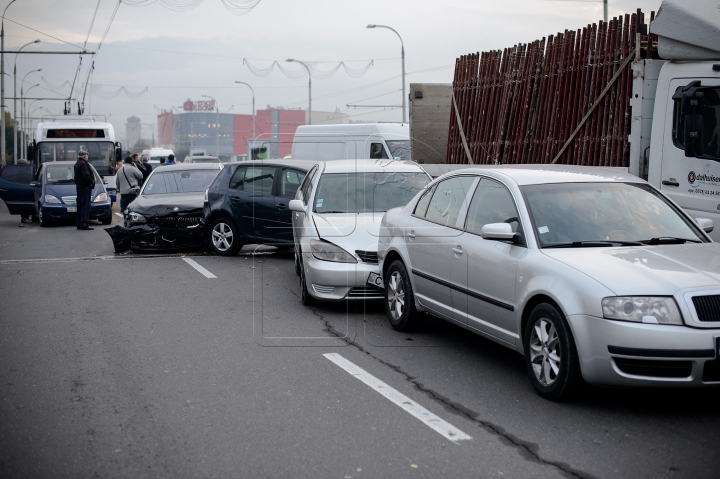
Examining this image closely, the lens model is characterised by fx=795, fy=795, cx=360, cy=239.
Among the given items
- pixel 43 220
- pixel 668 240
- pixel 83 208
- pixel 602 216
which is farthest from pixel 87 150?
pixel 668 240

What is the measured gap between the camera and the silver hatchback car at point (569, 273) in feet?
15.9

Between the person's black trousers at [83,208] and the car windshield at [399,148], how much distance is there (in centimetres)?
748

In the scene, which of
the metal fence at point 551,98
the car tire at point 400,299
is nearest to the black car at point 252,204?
the metal fence at point 551,98

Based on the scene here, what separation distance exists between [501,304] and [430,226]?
4.92 ft

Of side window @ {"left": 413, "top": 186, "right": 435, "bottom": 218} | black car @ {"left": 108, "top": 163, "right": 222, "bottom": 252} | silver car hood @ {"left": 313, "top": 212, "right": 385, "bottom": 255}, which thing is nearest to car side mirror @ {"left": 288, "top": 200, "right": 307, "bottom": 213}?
silver car hood @ {"left": 313, "top": 212, "right": 385, "bottom": 255}

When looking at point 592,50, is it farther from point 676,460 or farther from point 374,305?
point 676,460

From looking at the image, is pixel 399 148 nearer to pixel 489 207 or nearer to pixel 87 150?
pixel 87 150

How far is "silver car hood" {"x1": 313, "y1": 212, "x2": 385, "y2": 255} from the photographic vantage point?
28.4ft

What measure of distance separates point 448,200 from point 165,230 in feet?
26.8

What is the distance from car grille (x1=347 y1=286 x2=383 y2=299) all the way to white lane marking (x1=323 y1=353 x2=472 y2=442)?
5.59ft

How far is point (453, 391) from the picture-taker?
5.76m

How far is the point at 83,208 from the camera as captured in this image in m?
19.9

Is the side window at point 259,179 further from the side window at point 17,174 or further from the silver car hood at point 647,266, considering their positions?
the side window at point 17,174

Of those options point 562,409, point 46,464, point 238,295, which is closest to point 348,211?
point 238,295
